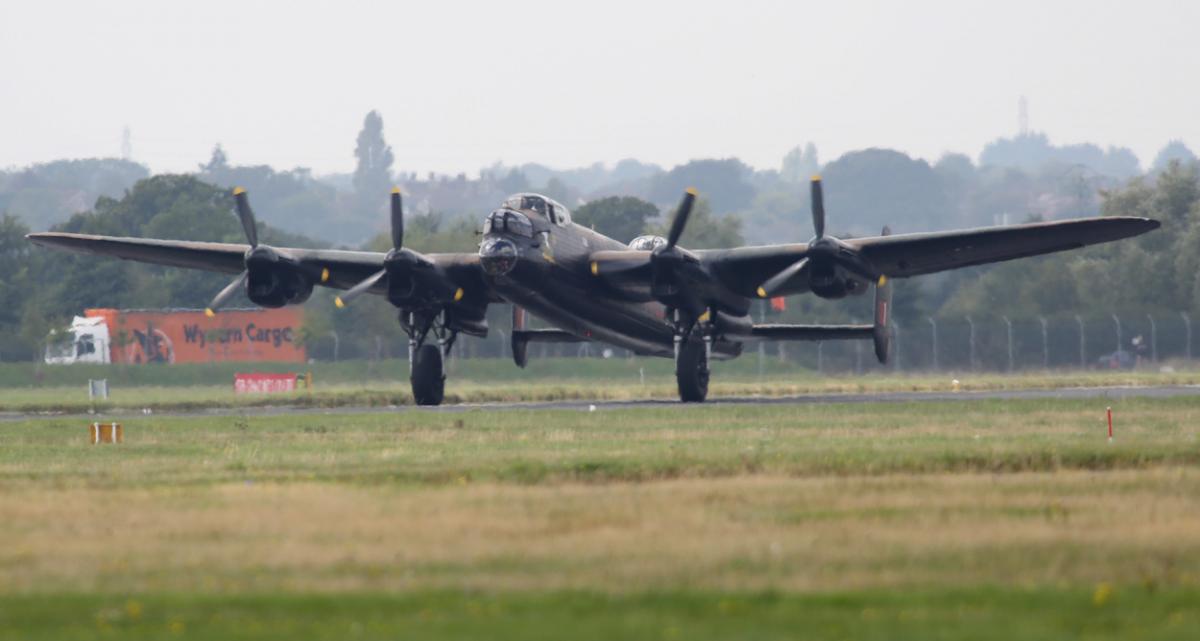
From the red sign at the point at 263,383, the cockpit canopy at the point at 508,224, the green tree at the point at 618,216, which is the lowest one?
the red sign at the point at 263,383

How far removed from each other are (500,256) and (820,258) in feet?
26.9

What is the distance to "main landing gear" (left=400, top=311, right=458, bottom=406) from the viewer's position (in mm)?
47406

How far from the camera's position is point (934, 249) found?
43812 millimetres

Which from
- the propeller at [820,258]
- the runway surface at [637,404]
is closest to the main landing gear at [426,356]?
the runway surface at [637,404]

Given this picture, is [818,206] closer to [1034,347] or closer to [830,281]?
[830,281]

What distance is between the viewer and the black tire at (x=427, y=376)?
47.3 metres

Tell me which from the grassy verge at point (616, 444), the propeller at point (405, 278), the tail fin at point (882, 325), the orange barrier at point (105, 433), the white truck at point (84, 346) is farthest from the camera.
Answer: the white truck at point (84, 346)

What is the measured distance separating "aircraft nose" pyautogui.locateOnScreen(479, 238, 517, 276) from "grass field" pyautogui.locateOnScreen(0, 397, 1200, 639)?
39.7ft

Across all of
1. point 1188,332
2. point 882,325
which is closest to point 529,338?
point 882,325

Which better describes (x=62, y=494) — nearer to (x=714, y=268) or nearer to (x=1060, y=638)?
(x=1060, y=638)

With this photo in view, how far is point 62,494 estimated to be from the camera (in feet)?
75.2

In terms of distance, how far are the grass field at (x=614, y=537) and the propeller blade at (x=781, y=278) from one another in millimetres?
11905

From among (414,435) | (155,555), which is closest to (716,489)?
(155,555)

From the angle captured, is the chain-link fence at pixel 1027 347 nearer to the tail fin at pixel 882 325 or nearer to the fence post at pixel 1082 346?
the fence post at pixel 1082 346
